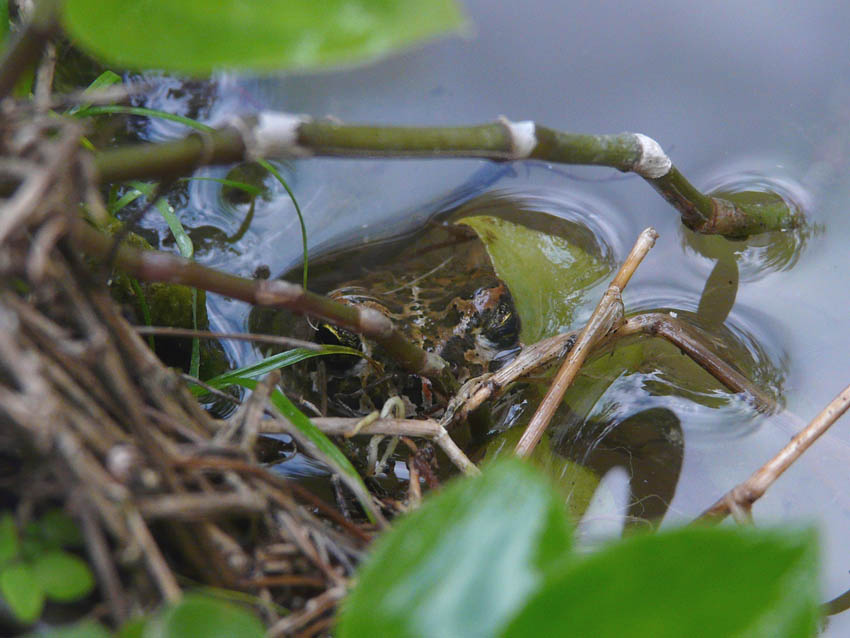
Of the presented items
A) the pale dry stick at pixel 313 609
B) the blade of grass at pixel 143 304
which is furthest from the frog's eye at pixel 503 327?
the pale dry stick at pixel 313 609

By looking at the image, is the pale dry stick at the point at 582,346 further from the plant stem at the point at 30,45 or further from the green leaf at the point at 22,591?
the plant stem at the point at 30,45

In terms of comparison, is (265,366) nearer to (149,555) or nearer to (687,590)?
(149,555)

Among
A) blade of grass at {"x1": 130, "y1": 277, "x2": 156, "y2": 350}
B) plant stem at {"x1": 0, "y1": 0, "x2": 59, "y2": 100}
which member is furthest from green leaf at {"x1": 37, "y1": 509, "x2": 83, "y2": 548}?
blade of grass at {"x1": 130, "y1": 277, "x2": 156, "y2": 350}

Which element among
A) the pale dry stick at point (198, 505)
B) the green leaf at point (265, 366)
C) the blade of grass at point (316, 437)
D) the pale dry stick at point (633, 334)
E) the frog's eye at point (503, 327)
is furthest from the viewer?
the frog's eye at point (503, 327)

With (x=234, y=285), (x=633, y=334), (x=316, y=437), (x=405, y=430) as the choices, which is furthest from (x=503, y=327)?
(x=234, y=285)

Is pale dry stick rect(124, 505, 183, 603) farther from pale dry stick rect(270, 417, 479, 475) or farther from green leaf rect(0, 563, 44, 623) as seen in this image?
pale dry stick rect(270, 417, 479, 475)

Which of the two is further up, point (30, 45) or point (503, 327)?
point (30, 45)
